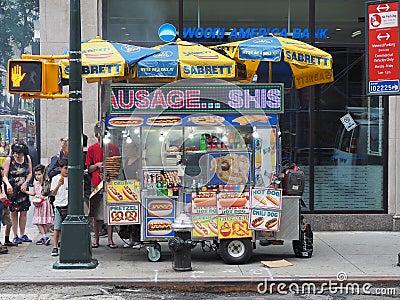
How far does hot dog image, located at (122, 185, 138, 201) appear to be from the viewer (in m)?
10.4

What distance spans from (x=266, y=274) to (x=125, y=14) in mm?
6365

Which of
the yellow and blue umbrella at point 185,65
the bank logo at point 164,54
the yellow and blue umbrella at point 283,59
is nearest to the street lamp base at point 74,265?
the yellow and blue umbrella at point 185,65

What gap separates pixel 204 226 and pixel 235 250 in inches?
23.6

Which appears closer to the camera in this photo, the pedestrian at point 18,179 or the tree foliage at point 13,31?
the pedestrian at point 18,179

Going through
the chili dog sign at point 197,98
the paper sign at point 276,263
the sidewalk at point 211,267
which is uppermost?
the chili dog sign at point 197,98

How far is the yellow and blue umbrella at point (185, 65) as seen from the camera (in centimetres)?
1029

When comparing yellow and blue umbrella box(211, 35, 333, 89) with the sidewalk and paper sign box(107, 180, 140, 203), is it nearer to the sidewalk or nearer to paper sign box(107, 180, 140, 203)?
paper sign box(107, 180, 140, 203)

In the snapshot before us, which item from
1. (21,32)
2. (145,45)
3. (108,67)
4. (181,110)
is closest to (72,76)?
(108,67)

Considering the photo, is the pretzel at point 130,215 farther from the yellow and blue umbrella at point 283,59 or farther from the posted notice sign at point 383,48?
the posted notice sign at point 383,48

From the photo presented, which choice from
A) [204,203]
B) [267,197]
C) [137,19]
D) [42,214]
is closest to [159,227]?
[204,203]

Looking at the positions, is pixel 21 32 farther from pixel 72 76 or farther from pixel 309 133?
pixel 309 133

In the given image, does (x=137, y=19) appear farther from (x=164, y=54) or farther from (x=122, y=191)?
(x=122, y=191)

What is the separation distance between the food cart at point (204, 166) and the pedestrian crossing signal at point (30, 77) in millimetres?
950

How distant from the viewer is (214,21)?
1359 cm
